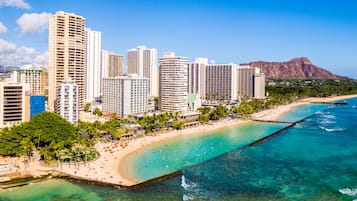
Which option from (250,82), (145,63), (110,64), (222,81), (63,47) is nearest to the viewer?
(63,47)

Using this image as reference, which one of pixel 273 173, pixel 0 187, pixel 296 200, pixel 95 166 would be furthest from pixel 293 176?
pixel 0 187

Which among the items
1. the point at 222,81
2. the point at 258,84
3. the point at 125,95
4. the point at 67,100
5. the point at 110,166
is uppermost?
the point at 222,81

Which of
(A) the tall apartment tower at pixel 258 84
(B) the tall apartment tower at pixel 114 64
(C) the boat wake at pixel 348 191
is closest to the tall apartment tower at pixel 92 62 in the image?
(B) the tall apartment tower at pixel 114 64

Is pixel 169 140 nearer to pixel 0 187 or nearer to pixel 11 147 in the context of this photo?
pixel 11 147

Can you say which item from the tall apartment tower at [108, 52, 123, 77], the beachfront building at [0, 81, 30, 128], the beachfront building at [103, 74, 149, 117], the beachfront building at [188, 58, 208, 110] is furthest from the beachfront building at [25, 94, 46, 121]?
the tall apartment tower at [108, 52, 123, 77]

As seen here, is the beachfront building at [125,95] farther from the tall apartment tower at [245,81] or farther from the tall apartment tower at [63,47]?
the tall apartment tower at [245,81]

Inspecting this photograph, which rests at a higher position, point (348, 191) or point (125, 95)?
point (125, 95)

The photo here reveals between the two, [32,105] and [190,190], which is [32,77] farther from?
[190,190]

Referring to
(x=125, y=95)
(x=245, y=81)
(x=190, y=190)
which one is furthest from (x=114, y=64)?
(x=190, y=190)
